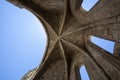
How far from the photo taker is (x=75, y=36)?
35.1 ft

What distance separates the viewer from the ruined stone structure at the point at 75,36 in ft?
25.9

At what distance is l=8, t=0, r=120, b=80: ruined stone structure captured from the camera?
7.90 metres

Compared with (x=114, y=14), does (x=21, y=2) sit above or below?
above

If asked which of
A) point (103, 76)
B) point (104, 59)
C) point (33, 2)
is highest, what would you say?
point (33, 2)

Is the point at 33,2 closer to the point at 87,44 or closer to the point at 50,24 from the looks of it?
the point at 50,24

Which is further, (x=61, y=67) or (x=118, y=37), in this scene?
(x=61, y=67)

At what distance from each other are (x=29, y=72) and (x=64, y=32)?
3849mm

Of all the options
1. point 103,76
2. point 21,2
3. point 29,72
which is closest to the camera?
point 103,76

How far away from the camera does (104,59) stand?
820 cm

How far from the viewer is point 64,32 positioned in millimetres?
10930

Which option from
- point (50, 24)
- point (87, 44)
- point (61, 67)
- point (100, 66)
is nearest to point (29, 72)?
point (61, 67)

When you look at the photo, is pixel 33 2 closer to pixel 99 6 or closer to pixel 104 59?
pixel 99 6

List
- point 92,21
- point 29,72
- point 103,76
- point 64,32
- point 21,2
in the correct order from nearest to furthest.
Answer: point 103,76
point 92,21
point 21,2
point 64,32
point 29,72

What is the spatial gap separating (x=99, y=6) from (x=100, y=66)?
96.5 inches
